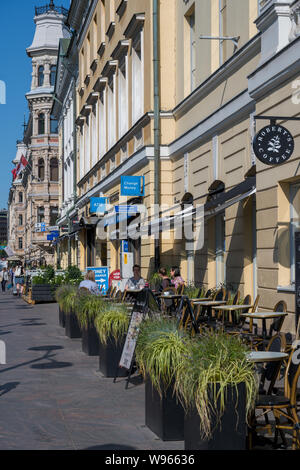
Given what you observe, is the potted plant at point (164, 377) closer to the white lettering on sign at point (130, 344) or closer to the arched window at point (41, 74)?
the white lettering on sign at point (130, 344)

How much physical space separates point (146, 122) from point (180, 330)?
50.4 ft

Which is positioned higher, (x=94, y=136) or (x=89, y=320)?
(x=94, y=136)

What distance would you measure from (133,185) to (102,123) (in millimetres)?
11166

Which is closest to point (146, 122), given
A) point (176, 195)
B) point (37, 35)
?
point (176, 195)

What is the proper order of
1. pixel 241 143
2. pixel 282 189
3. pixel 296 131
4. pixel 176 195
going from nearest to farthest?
1. pixel 296 131
2. pixel 282 189
3. pixel 241 143
4. pixel 176 195

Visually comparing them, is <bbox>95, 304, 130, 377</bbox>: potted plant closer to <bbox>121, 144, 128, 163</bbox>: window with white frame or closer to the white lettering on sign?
the white lettering on sign

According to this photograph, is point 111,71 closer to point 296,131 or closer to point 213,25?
point 213,25

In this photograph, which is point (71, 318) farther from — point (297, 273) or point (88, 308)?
point (297, 273)

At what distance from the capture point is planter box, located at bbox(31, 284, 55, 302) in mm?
29391

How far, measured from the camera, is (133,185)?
22.1 meters

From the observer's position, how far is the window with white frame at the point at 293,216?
11695mm

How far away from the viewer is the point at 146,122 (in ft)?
71.1

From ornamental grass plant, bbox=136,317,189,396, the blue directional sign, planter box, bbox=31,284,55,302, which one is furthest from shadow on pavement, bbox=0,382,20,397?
planter box, bbox=31,284,55,302

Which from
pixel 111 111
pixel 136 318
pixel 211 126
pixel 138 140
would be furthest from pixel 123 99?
pixel 136 318
